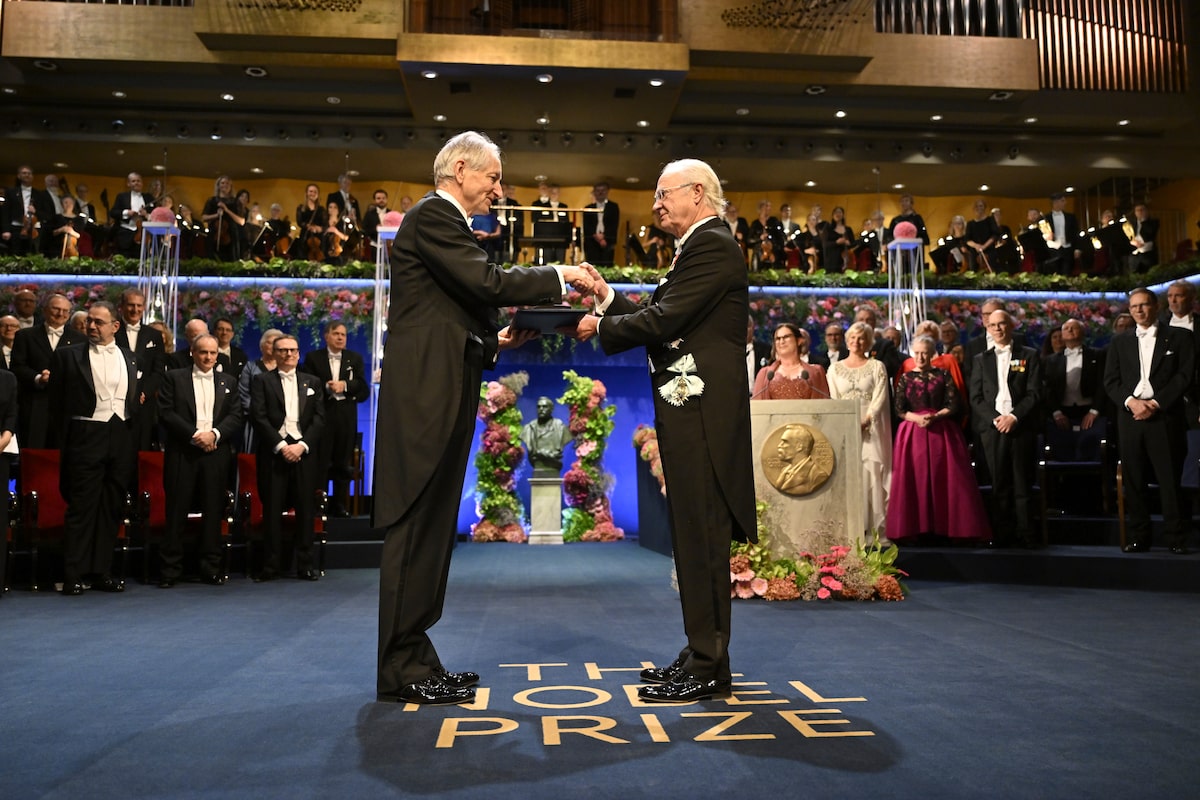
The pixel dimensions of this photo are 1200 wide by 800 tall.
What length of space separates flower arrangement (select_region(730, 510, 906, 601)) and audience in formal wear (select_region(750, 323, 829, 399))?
0.93m

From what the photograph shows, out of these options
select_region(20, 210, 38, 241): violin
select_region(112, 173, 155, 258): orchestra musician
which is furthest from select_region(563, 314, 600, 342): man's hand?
select_region(20, 210, 38, 241): violin

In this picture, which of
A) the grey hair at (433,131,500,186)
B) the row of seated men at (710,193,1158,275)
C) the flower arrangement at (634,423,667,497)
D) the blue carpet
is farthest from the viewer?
the row of seated men at (710,193,1158,275)

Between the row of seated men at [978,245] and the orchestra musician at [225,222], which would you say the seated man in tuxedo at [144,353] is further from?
the row of seated men at [978,245]

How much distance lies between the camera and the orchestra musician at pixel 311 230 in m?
12.1

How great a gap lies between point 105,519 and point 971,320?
975cm

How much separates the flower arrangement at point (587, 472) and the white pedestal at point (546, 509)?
0.24 meters

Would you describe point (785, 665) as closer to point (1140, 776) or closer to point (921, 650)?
point (921, 650)

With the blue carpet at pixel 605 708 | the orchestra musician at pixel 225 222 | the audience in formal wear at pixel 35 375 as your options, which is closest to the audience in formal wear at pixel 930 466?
the blue carpet at pixel 605 708

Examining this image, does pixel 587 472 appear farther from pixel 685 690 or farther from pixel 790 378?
pixel 685 690

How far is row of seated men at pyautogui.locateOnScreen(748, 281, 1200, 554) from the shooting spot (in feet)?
20.8

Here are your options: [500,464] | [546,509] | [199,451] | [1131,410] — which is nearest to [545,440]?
[500,464]

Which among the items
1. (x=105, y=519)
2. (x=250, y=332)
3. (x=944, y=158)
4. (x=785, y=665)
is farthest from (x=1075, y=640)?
(x=944, y=158)

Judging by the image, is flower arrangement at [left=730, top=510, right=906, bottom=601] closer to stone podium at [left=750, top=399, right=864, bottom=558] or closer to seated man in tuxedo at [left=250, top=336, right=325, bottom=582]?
stone podium at [left=750, top=399, right=864, bottom=558]

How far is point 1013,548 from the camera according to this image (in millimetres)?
6664
